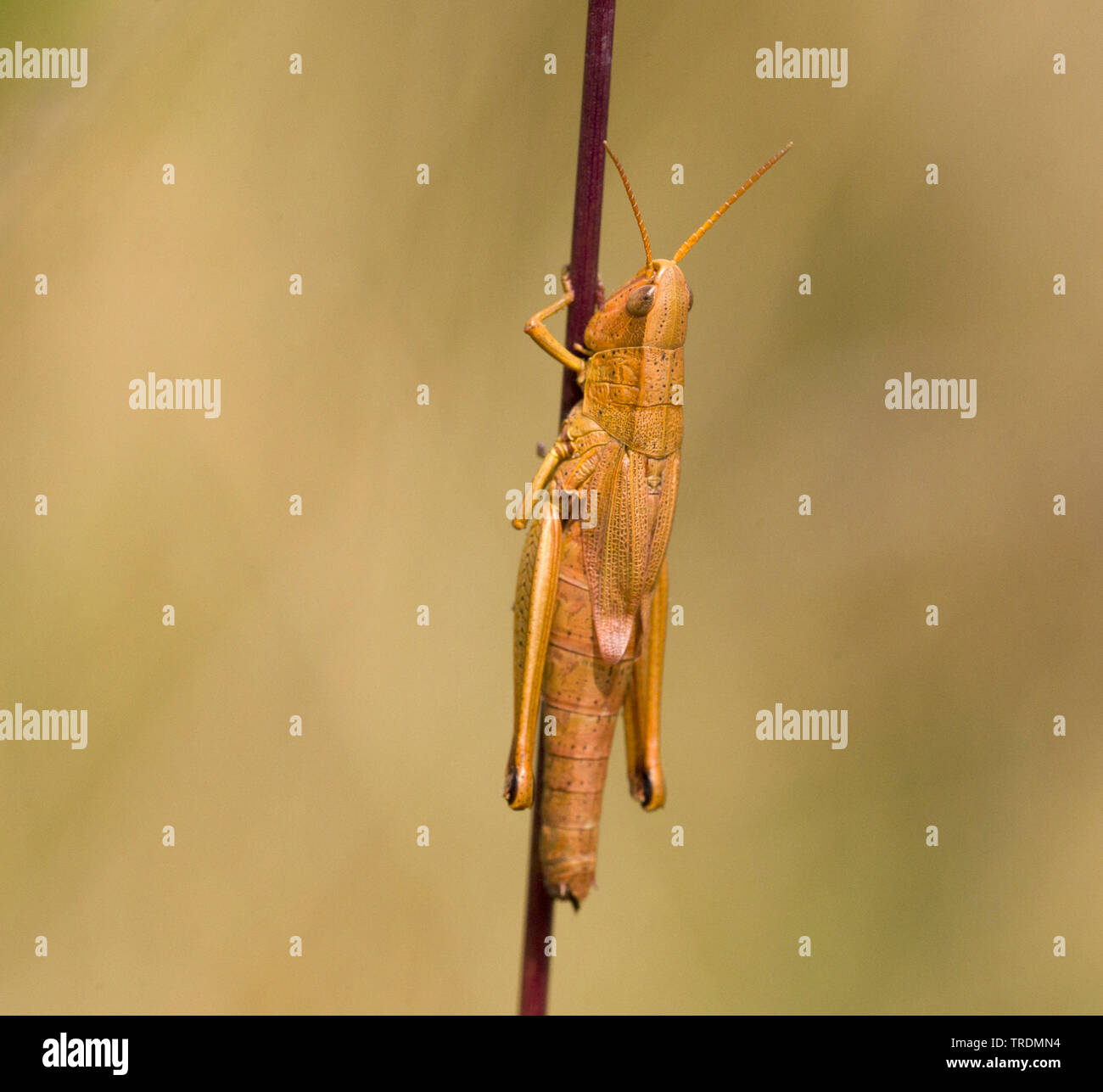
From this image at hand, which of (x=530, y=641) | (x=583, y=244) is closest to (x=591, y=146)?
(x=583, y=244)

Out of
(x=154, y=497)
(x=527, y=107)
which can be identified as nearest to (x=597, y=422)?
(x=527, y=107)

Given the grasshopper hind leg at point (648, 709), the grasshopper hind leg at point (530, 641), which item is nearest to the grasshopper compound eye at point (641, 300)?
the grasshopper hind leg at point (530, 641)

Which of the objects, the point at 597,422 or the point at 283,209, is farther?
the point at 283,209

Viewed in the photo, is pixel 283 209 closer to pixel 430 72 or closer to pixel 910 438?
pixel 430 72

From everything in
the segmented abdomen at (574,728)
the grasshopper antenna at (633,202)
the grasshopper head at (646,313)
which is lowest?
the segmented abdomen at (574,728)

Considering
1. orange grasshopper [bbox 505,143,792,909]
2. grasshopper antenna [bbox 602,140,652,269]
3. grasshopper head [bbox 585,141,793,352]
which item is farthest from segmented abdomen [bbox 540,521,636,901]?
grasshopper antenna [bbox 602,140,652,269]

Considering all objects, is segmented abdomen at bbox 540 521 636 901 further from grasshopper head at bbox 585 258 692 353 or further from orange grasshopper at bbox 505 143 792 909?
grasshopper head at bbox 585 258 692 353

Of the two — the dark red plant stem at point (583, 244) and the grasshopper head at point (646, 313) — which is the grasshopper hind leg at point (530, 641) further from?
the grasshopper head at point (646, 313)

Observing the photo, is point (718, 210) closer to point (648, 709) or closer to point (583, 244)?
point (583, 244)

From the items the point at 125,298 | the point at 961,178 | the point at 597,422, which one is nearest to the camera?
the point at 597,422
